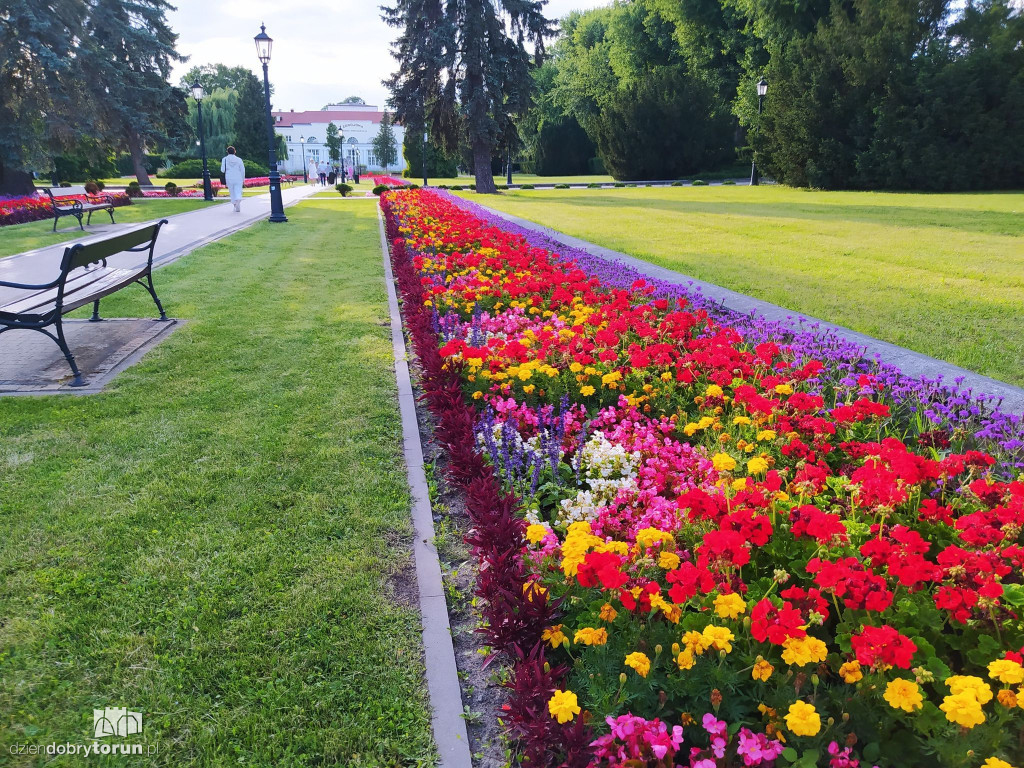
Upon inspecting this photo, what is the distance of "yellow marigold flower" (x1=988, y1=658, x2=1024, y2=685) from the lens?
1450 millimetres

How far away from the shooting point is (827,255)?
1001 cm

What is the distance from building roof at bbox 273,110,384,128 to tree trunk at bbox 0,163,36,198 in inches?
3718

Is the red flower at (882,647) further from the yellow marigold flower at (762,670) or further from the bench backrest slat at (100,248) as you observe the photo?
the bench backrest slat at (100,248)

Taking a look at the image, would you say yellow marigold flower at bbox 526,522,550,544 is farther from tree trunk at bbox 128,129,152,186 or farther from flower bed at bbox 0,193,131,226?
tree trunk at bbox 128,129,152,186

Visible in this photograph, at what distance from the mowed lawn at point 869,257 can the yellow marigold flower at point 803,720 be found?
3.98 meters

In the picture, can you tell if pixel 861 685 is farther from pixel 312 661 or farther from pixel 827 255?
pixel 827 255

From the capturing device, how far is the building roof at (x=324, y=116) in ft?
367

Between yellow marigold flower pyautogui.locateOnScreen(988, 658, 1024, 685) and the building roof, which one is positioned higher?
the building roof

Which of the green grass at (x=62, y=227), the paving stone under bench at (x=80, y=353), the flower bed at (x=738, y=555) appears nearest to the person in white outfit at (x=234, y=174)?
the green grass at (x=62, y=227)

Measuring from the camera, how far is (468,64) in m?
26.4

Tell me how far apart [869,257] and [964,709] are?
987 cm

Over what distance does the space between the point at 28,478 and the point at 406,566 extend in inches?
88.7

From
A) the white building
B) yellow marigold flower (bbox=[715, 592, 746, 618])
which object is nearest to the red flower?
yellow marigold flower (bbox=[715, 592, 746, 618])

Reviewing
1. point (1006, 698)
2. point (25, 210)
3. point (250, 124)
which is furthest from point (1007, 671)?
point (250, 124)
